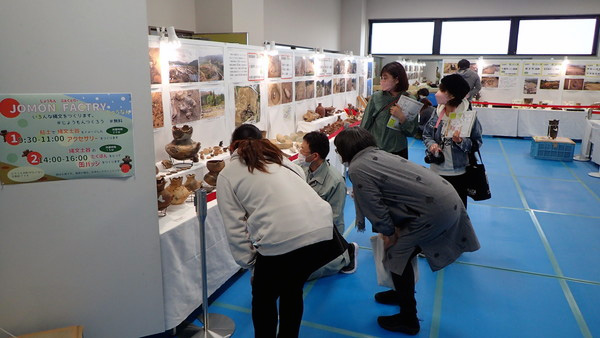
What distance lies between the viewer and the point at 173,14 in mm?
7418

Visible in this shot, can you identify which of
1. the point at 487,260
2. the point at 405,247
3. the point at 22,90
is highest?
the point at 22,90

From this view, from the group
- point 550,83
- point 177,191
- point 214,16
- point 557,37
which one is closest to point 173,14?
point 214,16

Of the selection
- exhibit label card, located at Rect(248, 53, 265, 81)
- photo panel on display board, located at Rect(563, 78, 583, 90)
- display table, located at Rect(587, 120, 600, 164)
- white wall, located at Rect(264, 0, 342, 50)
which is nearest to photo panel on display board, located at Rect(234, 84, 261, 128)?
exhibit label card, located at Rect(248, 53, 265, 81)

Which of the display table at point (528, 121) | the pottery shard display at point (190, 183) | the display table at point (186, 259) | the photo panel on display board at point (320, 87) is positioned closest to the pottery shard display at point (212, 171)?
the pottery shard display at point (190, 183)

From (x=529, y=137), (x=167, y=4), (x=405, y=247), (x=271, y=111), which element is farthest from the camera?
(x=529, y=137)

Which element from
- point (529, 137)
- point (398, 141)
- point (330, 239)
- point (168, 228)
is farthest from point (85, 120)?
point (529, 137)

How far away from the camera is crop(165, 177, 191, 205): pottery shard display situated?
138 inches

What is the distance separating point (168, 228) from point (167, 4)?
5.45m

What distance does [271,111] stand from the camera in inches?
245

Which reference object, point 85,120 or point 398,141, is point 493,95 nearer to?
point 398,141

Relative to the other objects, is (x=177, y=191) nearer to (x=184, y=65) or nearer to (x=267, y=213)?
(x=184, y=65)

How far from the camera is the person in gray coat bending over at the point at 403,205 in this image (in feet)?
8.83

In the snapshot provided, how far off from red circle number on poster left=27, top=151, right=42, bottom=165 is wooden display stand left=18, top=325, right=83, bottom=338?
0.99 m

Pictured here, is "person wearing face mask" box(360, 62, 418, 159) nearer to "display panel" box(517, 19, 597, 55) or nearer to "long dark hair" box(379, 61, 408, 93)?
"long dark hair" box(379, 61, 408, 93)
